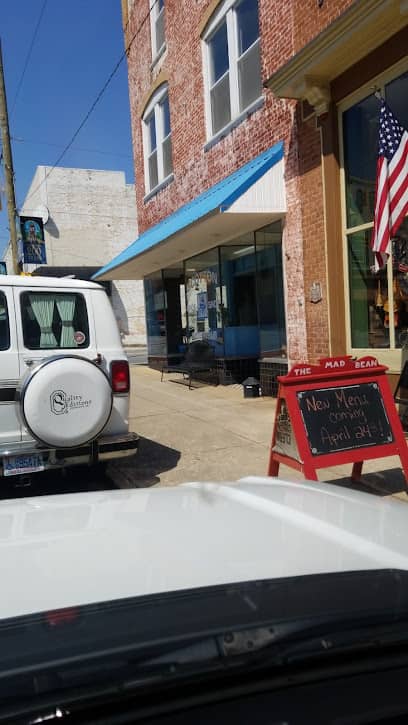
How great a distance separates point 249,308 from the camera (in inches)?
459

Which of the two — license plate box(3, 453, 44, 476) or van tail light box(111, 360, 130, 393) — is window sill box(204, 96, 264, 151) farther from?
license plate box(3, 453, 44, 476)

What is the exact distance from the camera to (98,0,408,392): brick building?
7.48 metres

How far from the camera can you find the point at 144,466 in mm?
6363

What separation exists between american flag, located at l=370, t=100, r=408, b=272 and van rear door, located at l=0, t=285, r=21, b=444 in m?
4.19

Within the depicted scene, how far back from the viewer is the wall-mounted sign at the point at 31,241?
54.3 feet

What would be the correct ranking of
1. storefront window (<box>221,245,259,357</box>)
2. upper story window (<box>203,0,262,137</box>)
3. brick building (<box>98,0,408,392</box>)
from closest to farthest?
brick building (<box>98,0,408,392</box>), upper story window (<box>203,0,262,137</box>), storefront window (<box>221,245,259,357</box>)

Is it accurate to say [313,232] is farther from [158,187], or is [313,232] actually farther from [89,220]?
[89,220]

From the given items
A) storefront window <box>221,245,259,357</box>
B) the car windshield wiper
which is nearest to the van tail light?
the car windshield wiper

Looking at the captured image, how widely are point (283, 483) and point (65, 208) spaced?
3480 cm

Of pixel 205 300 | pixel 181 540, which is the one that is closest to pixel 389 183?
pixel 181 540

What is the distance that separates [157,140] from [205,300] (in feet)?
16.5

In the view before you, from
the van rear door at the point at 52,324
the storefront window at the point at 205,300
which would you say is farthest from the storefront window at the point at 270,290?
the van rear door at the point at 52,324

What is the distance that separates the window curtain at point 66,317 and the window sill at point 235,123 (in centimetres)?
619

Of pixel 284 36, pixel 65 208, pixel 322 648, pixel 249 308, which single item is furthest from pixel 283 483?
pixel 65 208
